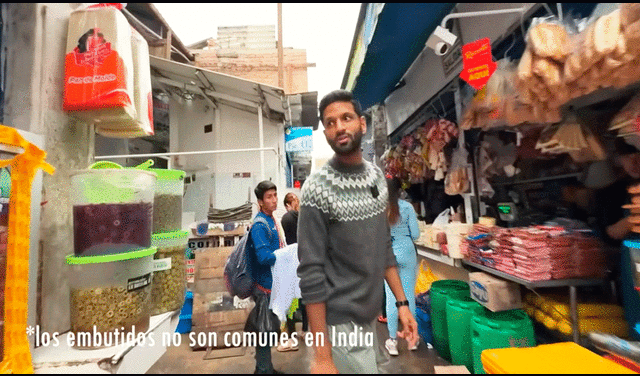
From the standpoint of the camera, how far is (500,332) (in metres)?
2.40

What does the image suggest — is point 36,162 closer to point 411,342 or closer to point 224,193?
point 411,342

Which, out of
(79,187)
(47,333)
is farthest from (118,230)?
(47,333)

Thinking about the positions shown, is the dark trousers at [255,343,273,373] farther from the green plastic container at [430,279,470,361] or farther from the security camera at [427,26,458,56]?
the security camera at [427,26,458,56]

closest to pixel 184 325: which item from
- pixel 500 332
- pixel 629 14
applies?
pixel 500 332

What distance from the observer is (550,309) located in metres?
2.45

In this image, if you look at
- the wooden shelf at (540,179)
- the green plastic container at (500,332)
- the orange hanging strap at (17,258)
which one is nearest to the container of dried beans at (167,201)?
the orange hanging strap at (17,258)

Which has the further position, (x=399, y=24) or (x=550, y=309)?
(x=399, y=24)

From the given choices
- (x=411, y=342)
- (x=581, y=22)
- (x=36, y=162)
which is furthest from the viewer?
(x=581, y=22)

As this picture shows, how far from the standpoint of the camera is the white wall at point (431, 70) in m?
2.84

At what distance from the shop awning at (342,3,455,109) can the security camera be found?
6cm

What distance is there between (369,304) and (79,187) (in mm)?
1479

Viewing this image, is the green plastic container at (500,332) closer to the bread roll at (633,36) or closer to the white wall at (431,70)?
the bread roll at (633,36)

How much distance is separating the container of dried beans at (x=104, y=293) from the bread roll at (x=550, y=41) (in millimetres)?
2579

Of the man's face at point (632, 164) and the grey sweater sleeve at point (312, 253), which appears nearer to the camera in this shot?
the grey sweater sleeve at point (312, 253)
